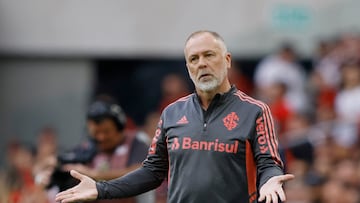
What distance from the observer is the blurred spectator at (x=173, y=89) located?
750 inches

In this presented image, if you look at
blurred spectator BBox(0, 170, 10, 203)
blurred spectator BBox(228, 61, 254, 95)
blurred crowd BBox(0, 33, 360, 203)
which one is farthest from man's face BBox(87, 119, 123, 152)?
blurred spectator BBox(228, 61, 254, 95)

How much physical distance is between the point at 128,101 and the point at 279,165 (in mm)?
12778

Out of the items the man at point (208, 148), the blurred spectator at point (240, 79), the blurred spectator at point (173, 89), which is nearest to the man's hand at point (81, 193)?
the man at point (208, 148)

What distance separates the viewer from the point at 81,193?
810 cm

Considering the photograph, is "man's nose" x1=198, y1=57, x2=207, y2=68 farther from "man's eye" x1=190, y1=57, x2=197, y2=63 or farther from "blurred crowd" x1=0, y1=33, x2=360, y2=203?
"blurred crowd" x1=0, y1=33, x2=360, y2=203

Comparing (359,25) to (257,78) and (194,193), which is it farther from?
(194,193)

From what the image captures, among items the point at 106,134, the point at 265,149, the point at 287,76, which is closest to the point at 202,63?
the point at 265,149

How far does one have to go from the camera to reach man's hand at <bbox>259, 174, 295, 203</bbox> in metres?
7.43

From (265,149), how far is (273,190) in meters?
0.48

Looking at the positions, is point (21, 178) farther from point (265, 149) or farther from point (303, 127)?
point (265, 149)

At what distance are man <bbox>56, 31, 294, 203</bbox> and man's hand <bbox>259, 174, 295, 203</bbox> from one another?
8 centimetres

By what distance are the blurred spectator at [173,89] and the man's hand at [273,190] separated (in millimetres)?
11234

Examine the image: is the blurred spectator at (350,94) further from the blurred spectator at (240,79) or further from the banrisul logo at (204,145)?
the banrisul logo at (204,145)

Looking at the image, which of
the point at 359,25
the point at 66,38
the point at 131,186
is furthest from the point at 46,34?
the point at 131,186
